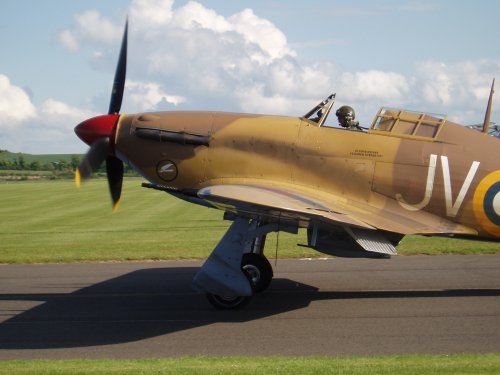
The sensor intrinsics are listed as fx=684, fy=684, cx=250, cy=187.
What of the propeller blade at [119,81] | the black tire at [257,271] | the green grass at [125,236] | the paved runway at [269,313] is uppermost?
the propeller blade at [119,81]

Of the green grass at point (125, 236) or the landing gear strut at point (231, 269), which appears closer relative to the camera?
the landing gear strut at point (231, 269)

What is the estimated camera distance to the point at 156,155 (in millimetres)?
11320

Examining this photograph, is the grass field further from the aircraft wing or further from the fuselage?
the fuselage

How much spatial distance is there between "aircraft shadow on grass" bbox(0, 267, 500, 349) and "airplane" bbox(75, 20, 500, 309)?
600 mm

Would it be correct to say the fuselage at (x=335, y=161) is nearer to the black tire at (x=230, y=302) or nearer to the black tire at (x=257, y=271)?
the black tire at (x=257, y=271)

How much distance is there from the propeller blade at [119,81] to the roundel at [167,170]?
5.25ft

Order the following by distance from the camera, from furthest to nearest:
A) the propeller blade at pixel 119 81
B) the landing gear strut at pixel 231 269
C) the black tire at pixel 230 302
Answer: the propeller blade at pixel 119 81 < the black tire at pixel 230 302 < the landing gear strut at pixel 231 269

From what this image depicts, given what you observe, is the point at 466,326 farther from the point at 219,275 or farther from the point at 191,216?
the point at 191,216

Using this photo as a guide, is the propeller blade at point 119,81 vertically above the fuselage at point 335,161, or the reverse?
the propeller blade at point 119,81

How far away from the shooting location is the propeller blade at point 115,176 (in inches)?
465

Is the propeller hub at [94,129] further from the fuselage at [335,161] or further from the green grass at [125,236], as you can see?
the green grass at [125,236]

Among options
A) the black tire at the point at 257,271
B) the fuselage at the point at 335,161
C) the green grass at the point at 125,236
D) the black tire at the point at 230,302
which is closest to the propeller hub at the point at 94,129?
the fuselage at the point at 335,161

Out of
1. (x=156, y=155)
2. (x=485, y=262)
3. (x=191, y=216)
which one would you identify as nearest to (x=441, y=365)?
(x=156, y=155)

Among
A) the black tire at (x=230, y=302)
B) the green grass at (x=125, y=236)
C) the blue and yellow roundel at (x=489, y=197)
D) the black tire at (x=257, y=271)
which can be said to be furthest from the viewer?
the green grass at (x=125, y=236)
